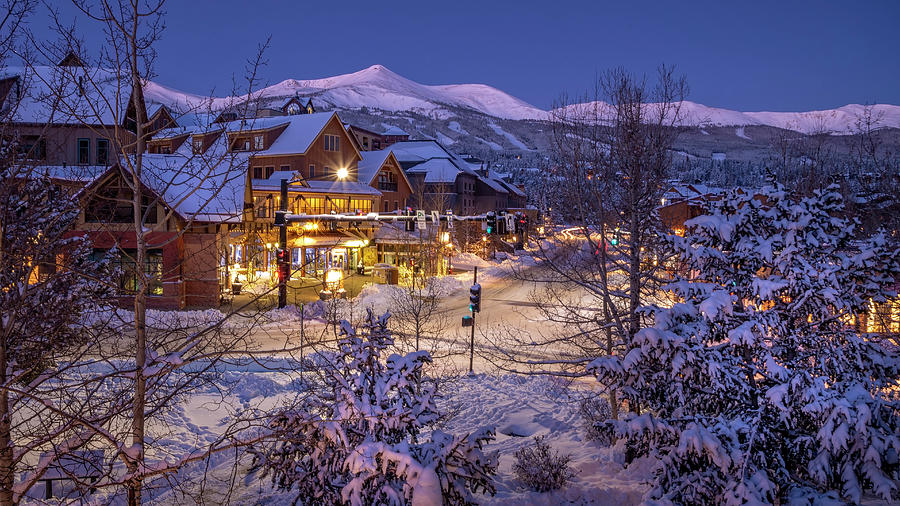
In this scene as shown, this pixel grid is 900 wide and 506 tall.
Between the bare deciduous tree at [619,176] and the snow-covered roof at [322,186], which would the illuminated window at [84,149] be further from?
the bare deciduous tree at [619,176]

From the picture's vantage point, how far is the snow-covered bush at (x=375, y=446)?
6.87 m

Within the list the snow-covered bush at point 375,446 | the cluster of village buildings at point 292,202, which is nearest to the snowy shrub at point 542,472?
the snow-covered bush at point 375,446

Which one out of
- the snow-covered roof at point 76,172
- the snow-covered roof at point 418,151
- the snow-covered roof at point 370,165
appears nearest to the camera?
the snow-covered roof at point 76,172

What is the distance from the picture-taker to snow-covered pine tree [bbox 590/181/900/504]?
6879mm

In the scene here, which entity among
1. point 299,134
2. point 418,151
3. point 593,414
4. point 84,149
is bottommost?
point 593,414

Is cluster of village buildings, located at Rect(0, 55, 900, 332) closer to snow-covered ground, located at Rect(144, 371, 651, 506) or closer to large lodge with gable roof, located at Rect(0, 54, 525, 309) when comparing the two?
large lodge with gable roof, located at Rect(0, 54, 525, 309)

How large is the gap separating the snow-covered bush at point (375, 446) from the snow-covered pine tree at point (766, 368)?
2638mm

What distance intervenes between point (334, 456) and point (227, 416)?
30.4 ft

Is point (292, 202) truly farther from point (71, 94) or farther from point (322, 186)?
point (71, 94)

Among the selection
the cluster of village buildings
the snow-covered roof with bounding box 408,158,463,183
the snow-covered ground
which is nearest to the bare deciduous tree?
the snow-covered ground

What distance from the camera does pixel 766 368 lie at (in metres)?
8.35

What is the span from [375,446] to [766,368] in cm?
586

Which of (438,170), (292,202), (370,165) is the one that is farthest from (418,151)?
(292,202)

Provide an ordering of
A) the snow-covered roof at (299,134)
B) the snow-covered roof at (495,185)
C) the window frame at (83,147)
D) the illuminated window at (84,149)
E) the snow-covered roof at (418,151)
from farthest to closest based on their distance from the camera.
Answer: the snow-covered roof at (495,185) → the snow-covered roof at (418,151) → the snow-covered roof at (299,134) → the illuminated window at (84,149) → the window frame at (83,147)
